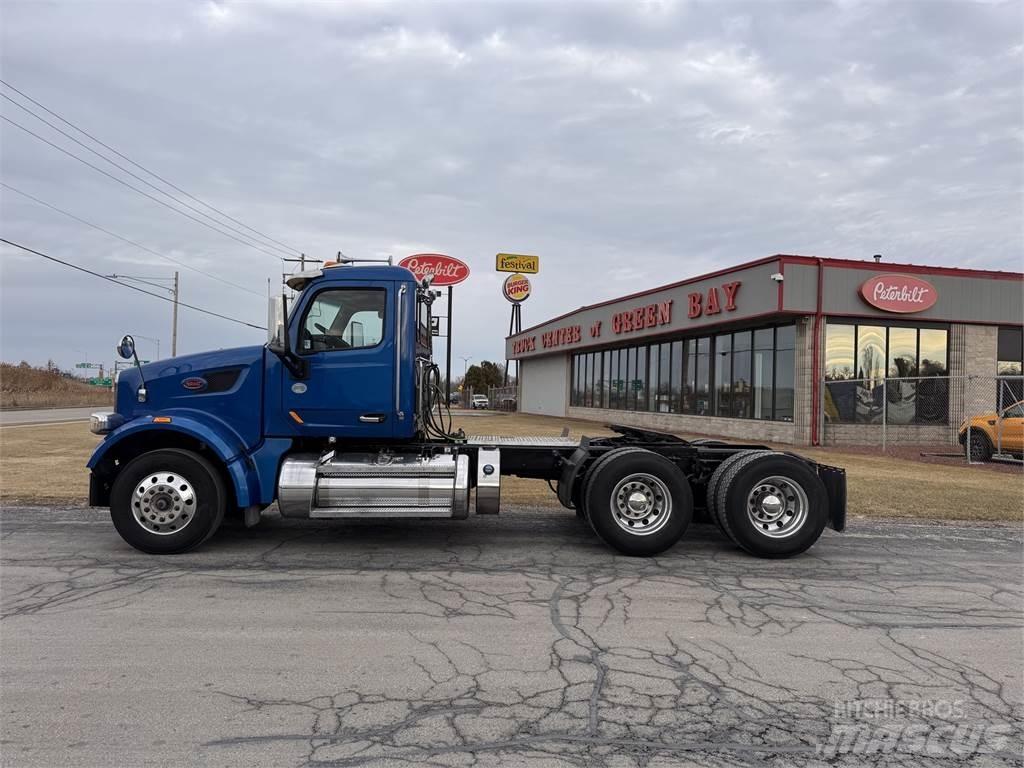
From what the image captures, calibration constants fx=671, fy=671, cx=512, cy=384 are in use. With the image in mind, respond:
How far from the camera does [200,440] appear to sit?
6.25 meters

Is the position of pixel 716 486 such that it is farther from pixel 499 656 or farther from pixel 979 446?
pixel 979 446

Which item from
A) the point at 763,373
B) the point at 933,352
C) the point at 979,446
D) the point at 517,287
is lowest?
the point at 979,446

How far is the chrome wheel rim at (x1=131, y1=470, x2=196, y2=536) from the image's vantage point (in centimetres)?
615

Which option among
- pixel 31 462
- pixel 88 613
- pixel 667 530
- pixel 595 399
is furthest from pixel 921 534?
pixel 595 399

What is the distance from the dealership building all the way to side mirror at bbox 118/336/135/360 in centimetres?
1717

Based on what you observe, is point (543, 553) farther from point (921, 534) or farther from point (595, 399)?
point (595, 399)

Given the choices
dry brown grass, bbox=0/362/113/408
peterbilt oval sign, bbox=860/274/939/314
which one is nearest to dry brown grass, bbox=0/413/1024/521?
peterbilt oval sign, bbox=860/274/939/314

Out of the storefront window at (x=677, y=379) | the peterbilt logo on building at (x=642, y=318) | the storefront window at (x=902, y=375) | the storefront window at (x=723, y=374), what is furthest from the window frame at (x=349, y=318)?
the storefront window at (x=677, y=379)

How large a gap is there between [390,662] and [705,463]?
13.7 ft

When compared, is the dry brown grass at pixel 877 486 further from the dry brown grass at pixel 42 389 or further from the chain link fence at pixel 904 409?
the dry brown grass at pixel 42 389

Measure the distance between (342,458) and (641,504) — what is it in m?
2.97

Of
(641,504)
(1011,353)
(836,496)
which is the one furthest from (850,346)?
(641,504)

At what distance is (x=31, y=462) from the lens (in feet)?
43.0

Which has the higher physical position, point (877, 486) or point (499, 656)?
point (877, 486)
